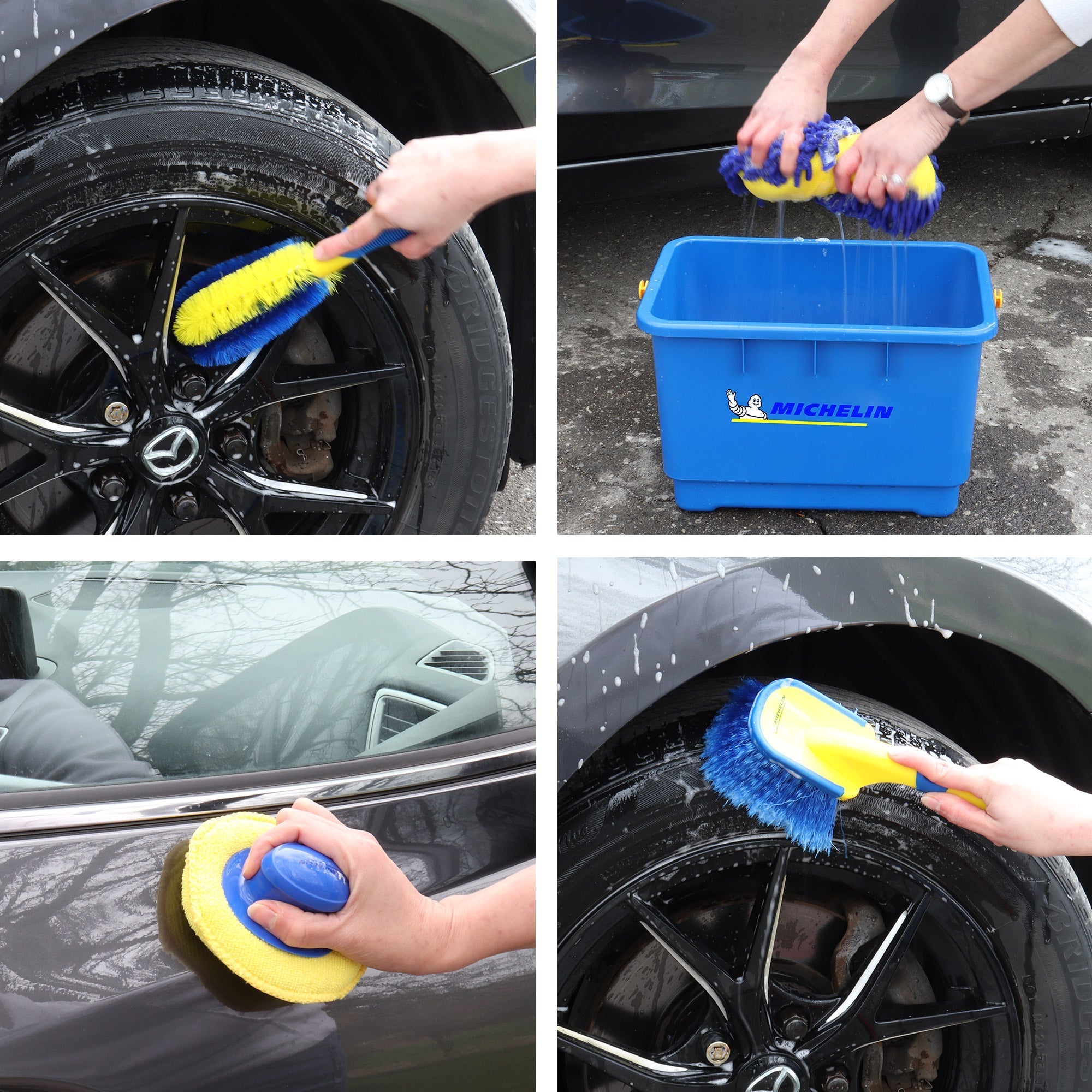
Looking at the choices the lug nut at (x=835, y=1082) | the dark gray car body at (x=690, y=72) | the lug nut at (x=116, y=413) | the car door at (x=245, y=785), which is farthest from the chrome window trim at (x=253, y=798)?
the dark gray car body at (x=690, y=72)

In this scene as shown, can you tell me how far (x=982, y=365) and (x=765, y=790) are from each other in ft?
4.37

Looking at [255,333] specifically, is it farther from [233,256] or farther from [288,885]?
[288,885]

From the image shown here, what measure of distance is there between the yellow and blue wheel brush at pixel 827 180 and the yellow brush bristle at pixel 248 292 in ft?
2.23

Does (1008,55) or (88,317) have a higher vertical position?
(1008,55)

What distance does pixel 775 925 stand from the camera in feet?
3.60

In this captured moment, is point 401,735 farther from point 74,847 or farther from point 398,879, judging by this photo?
point 74,847

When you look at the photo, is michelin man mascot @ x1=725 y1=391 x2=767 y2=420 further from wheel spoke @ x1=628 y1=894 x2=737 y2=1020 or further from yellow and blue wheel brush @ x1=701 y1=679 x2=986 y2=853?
wheel spoke @ x1=628 y1=894 x2=737 y2=1020

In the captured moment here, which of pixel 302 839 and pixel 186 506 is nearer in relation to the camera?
pixel 302 839

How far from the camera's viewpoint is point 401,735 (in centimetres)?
98

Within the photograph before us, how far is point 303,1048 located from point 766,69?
1.66 meters

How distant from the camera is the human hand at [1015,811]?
1.01 metres

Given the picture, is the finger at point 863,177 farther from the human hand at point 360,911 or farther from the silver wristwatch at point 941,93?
the human hand at point 360,911

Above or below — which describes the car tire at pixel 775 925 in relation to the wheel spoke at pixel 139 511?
below

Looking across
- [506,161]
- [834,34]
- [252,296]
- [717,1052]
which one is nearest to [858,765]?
[717,1052]
